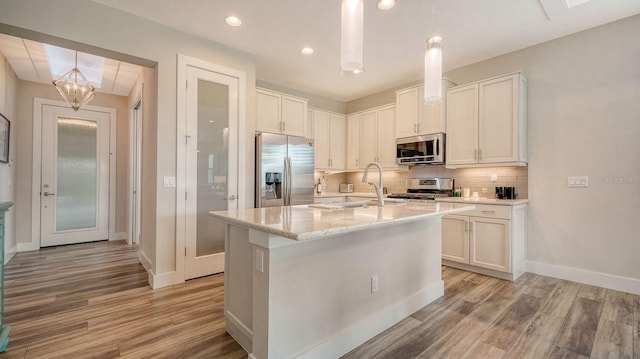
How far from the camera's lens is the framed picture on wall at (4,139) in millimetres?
3615

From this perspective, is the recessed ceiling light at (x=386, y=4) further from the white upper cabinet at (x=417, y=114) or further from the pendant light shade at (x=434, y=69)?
the white upper cabinet at (x=417, y=114)

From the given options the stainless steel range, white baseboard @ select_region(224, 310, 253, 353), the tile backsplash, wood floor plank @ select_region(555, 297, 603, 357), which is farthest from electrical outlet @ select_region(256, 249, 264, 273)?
the tile backsplash

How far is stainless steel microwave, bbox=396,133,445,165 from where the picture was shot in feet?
13.2

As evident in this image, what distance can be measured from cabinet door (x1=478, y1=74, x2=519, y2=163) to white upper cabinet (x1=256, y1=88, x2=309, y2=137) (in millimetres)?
2626

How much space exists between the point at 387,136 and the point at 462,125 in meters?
1.34

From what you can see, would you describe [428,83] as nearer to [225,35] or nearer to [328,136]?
[225,35]

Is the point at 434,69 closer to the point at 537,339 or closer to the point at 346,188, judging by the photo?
the point at 537,339

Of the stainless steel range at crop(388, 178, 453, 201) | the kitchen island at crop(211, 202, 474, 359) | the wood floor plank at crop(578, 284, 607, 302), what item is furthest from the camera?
the stainless steel range at crop(388, 178, 453, 201)

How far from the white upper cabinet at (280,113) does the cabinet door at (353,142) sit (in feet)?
3.98

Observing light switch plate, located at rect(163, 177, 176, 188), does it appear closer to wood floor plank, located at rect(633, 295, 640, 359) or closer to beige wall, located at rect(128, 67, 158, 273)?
beige wall, located at rect(128, 67, 158, 273)

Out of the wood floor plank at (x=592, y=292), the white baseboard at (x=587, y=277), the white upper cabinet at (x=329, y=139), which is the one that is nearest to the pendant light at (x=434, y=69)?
the wood floor plank at (x=592, y=292)

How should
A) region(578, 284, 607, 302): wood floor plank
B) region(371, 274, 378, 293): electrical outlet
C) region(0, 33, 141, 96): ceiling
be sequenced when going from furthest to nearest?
1. region(0, 33, 141, 96): ceiling
2. region(578, 284, 607, 302): wood floor plank
3. region(371, 274, 378, 293): electrical outlet

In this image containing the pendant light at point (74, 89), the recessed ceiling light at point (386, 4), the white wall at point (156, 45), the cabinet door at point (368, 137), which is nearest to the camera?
the white wall at point (156, 45)

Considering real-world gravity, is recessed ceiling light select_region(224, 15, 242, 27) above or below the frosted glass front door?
above
